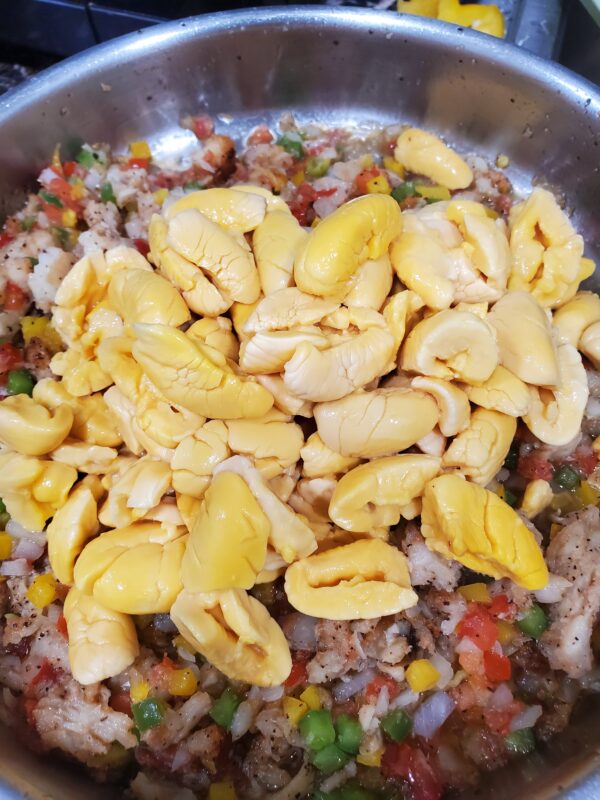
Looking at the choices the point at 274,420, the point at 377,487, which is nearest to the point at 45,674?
the point at 274,420

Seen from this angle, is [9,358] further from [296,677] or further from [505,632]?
[505,632]

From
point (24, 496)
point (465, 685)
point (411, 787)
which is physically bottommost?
point (411, 787)

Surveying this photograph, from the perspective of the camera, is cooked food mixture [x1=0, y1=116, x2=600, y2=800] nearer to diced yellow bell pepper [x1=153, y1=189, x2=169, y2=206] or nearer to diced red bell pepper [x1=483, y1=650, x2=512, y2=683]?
diced red bell pepper [x1=483, y1=650, x2=512, y2=683]

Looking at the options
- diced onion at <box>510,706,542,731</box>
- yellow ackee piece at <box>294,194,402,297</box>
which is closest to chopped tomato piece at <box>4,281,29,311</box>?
yellow ackee piece at <box>294,194,402,297</box>

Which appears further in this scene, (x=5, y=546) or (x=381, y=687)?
(x=5, y=546)

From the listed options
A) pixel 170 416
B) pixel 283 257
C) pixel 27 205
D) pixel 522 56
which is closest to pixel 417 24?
pixel 522 56

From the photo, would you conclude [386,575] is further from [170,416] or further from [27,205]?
[27,205]

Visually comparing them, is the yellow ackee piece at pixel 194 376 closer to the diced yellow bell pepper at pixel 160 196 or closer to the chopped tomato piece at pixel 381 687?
the chopped tomato piece at pixel 381 687
